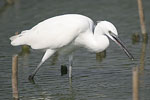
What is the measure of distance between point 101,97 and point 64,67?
7.74ft

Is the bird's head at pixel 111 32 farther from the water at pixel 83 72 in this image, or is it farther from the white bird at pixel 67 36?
the water at pixel 83 72

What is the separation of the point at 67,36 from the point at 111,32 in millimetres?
1148

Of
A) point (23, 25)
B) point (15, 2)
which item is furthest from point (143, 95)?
point (15, 2)

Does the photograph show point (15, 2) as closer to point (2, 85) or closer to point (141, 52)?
point (141, 52)

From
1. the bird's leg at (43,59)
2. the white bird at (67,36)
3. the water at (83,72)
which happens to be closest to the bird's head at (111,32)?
the white bird at (67,36)

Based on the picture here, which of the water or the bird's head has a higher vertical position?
the bird's head

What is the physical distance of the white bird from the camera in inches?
467

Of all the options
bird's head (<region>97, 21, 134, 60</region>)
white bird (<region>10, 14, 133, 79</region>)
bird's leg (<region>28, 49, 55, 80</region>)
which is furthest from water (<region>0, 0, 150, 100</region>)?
bird's head (<region>97, 21, 134, 60</region>)

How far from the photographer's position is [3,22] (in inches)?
781

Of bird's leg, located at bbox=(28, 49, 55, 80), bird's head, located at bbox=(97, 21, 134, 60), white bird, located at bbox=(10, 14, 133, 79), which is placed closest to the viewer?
bird's head, located at bbox=(97, 21, 134, 60)

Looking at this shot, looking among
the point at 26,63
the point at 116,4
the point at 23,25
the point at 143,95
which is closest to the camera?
the point at 143,95

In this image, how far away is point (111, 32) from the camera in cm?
1134

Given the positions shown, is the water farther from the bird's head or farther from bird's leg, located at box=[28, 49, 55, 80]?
the bird's head

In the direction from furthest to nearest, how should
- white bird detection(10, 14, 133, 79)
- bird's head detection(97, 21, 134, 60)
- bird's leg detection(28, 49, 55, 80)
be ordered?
bird's leg detection(28, 49, 55, 80) < white bird detection(10, 14, 133, 79) < bird's head detection(97, 21, 134, 60)
